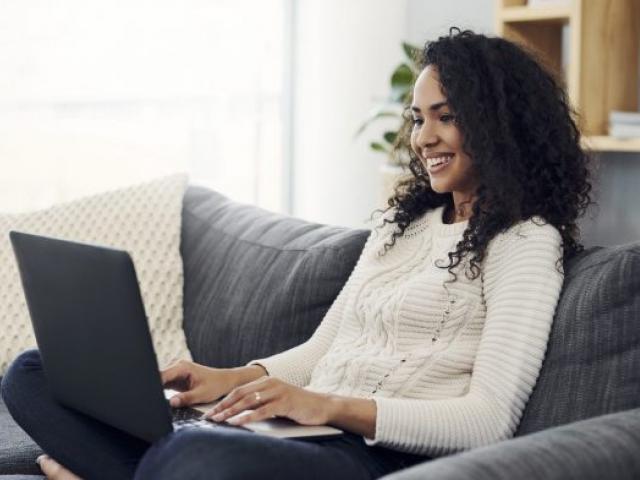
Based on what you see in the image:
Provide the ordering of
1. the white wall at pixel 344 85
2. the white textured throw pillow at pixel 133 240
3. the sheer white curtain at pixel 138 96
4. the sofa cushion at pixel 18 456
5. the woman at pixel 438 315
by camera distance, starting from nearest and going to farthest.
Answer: the woman at pixel 438 315 → the sofa cushion at pixel 18 456 → the white textured throw pillow at pixel 133 240 → the sheer white curtain at pixel 138 96 → the white wall at pixel 344 85

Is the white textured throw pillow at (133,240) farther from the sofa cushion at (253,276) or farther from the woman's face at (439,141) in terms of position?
the woman's face at (439,141)

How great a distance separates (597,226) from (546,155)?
1.26 meters

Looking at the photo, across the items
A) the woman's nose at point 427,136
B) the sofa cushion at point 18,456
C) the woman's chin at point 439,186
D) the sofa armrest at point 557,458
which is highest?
the woman's nose at point 427,136

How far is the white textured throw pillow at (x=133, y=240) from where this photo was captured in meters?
2.46

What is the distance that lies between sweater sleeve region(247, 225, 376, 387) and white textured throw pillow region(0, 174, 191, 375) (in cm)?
55

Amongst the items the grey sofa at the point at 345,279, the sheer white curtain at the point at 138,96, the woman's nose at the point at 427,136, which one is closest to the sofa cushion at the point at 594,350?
the grey sofa at the point at 345,279

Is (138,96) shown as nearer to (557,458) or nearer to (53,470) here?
(53,470)

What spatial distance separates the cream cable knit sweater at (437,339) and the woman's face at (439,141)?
7 centimetres

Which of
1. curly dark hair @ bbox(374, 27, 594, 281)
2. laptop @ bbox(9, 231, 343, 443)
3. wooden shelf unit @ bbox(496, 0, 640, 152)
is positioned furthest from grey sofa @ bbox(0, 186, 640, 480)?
wooden shelf unit @ bbox(496, 0, 640, 152)

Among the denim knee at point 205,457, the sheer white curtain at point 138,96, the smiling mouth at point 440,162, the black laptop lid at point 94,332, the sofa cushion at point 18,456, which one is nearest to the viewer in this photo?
the denim knee at point 205,457

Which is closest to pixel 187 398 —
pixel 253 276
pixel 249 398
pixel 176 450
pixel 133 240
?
pixel 249 398

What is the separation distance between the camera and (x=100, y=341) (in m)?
1.51

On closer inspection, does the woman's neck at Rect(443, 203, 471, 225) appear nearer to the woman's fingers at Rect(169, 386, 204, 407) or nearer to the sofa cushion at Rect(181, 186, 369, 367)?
the sofa cushion at Rect(181, 186, 369, 367)

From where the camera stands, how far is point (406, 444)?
5.10 ft
